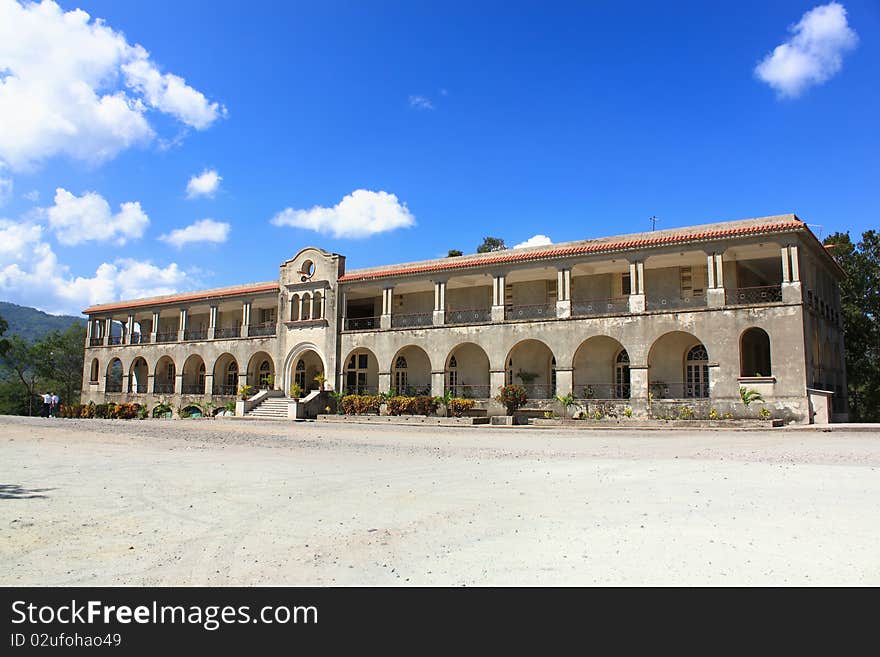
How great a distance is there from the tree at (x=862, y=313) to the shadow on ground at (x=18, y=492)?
35.0 m

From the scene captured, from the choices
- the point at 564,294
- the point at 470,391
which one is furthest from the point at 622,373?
the point at 470,391

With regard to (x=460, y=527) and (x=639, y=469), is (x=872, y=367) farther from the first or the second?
(x=460, y=527)

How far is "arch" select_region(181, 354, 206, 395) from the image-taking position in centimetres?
3951

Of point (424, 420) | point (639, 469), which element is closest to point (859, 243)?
point (424, 420)

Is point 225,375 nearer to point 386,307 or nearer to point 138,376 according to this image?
point 138,376

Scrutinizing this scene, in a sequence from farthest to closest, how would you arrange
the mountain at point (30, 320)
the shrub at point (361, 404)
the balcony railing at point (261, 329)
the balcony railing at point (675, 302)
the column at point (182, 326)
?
1. the mountain at point (30, 320)
2. the column at point (182, 326)
3. the balcony railing at point (261, 329)
4. the shrub at point (361, 404)
5. the balcony railing at point (675, 302)

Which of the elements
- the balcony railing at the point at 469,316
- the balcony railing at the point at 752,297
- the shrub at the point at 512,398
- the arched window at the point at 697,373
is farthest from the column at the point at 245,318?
the balcony railing at the point at 752,297

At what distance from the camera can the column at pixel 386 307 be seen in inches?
1257

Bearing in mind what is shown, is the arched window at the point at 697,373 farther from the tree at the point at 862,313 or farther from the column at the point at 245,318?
the column at the point at 245,318

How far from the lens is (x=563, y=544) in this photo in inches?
219

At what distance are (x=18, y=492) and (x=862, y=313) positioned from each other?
119 feet

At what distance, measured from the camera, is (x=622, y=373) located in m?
28.1

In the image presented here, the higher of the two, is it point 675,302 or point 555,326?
point 675,302
